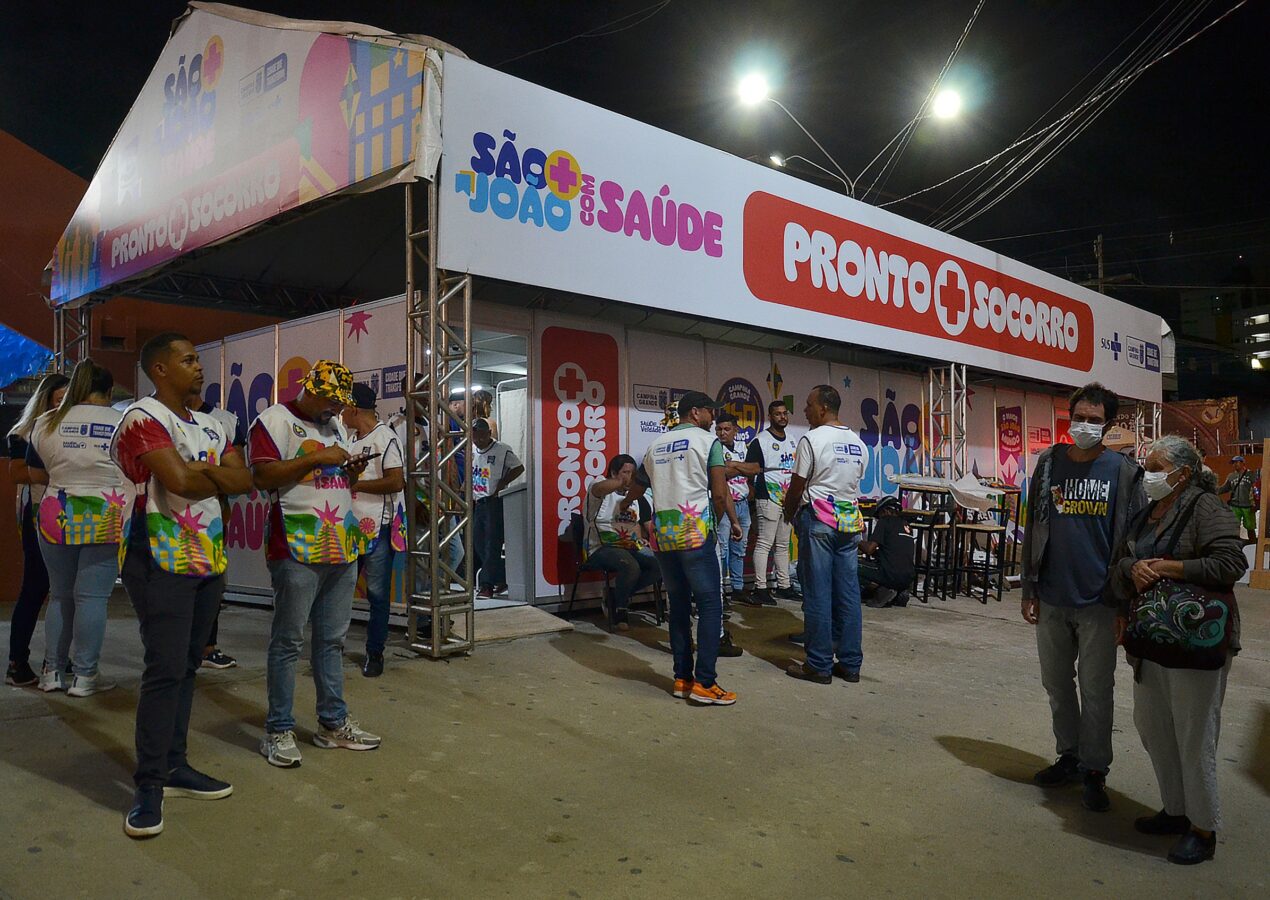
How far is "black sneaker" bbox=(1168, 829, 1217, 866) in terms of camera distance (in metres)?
3.08

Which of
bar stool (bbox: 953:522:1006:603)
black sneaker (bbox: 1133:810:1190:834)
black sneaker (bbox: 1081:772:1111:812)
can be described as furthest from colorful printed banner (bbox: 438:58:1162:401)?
black sneaker (bbox: 1133:810:1190:834)

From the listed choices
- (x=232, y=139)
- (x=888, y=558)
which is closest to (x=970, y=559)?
(x=888, y=558)

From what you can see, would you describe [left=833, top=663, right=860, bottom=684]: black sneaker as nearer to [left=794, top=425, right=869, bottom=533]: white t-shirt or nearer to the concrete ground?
the concrete ground

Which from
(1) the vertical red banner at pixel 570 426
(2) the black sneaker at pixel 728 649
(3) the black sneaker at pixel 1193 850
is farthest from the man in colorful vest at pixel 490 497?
(3) the black sneaker at pixel 1193 850

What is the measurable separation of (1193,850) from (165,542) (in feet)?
12.9

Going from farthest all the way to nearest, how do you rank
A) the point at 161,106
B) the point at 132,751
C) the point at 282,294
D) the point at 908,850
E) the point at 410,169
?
the point at 282,294 → the point at 161,106 → the point at 410,169 → the point at 132,751 → the point at 908,850

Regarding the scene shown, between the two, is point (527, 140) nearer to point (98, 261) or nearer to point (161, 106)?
point (161, 106)

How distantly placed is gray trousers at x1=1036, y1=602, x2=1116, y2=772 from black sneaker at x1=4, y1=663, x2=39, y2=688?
18.3ft

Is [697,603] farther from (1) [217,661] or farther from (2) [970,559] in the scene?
(2) [970,559]

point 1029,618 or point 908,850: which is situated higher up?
point 1029,618

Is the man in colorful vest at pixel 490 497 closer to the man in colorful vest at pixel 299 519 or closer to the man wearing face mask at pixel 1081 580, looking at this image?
the man in colorful vest at pixel 299 519

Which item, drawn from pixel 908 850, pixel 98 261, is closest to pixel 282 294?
pixel 98 261

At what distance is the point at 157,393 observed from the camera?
329 centimetres

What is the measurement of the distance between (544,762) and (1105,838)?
7.79 ft
